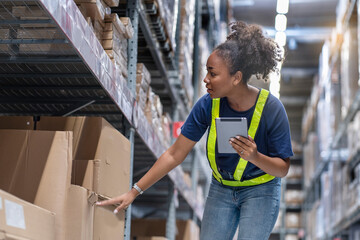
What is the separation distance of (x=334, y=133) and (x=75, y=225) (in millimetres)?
9030

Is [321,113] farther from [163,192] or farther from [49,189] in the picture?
[49,189]

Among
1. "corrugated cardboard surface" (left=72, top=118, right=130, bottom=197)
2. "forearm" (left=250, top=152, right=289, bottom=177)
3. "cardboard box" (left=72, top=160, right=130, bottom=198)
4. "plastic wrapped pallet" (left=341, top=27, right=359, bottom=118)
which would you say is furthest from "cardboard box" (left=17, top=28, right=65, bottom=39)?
"plastic wrapped pallet" (left=341, top=27, right=359, bottom=118)

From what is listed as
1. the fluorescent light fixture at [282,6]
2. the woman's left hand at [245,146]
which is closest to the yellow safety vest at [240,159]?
the woman's left hand at [245,146]

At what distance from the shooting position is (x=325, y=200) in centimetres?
1200

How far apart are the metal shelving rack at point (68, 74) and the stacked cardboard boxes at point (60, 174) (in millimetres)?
302

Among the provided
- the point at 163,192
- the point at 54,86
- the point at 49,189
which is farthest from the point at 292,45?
the point at 49,189

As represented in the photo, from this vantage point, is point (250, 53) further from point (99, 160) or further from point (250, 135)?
point (99, 160)

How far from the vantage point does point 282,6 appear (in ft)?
38.9

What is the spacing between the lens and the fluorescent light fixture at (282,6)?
460 inches

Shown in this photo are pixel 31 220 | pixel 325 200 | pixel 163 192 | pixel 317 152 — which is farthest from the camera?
pixel 317 152

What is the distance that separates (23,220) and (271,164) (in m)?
1.08

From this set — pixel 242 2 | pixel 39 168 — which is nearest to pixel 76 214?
pixel 39 168

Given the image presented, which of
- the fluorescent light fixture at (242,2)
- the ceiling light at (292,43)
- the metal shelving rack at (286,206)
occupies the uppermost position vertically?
the fluorescent light fixture at (242,2)

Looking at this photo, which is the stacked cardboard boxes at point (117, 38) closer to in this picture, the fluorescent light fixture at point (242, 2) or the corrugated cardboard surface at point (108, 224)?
the corrugated cardboard surface at point (108, 224)
